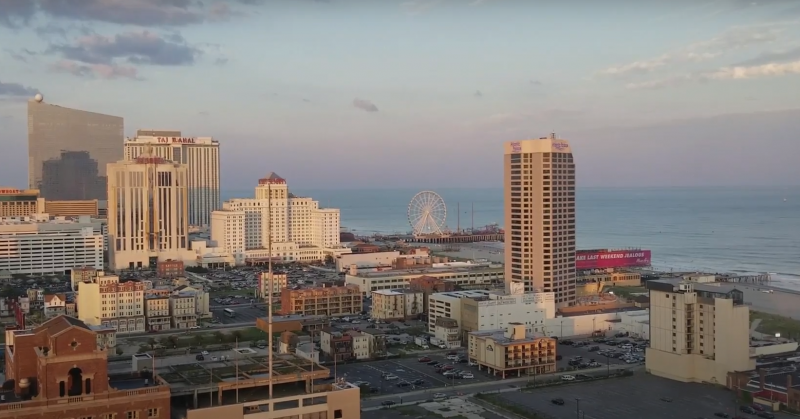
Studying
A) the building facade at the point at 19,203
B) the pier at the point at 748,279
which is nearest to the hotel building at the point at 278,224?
the building facade at the point at 19,203

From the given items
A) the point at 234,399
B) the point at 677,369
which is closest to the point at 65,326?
the point at 234,399

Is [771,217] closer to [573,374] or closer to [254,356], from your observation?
[573,374]

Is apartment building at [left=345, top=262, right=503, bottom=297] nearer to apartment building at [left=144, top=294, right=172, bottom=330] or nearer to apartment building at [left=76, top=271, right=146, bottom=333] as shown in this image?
apartment building at [left=144, top=294, right=172, bottom=330]

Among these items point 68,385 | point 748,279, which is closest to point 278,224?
point 748,279

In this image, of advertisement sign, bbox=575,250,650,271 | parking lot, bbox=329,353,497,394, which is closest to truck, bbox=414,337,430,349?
parking lot, bbox=329,353,497,394

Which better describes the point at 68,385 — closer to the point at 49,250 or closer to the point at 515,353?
the point at 515,353
